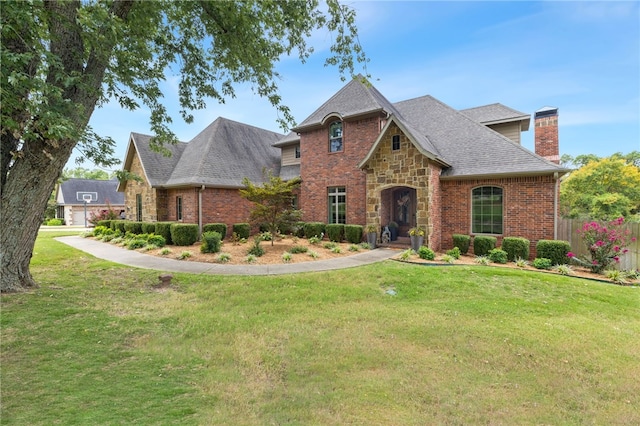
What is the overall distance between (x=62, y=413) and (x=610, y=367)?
6588 millimetres

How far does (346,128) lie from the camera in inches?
574

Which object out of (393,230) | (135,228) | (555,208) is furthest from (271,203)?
(555,208)

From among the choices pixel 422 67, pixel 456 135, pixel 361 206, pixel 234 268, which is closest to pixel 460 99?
pixel 456 135

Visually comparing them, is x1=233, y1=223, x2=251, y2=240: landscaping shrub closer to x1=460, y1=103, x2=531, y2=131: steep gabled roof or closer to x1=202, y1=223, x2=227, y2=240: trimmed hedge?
x1=202, y1=223, x2=227, y2=240: trimmed hedge

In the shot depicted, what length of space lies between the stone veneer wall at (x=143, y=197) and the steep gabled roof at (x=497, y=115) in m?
19.9

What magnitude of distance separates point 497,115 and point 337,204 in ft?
35.2

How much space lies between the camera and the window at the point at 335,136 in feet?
49.1

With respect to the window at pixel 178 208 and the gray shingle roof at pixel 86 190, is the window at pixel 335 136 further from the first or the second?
the gray shingle roof at pixel 86 190

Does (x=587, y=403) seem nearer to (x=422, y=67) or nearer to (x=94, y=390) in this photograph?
(x=94, y=390)

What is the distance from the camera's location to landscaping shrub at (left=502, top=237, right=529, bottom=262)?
10195 mm

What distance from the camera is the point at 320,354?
13.1ft

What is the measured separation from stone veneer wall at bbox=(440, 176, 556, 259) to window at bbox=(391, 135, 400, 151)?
2787 millimetres

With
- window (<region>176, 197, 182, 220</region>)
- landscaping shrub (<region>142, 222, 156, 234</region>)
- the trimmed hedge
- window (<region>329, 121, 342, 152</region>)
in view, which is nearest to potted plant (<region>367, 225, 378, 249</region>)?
window (<region>329, 121, 342, 152</region>)

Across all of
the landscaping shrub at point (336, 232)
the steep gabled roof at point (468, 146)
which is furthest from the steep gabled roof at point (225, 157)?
the steep gabled roof at point (468, 146)
